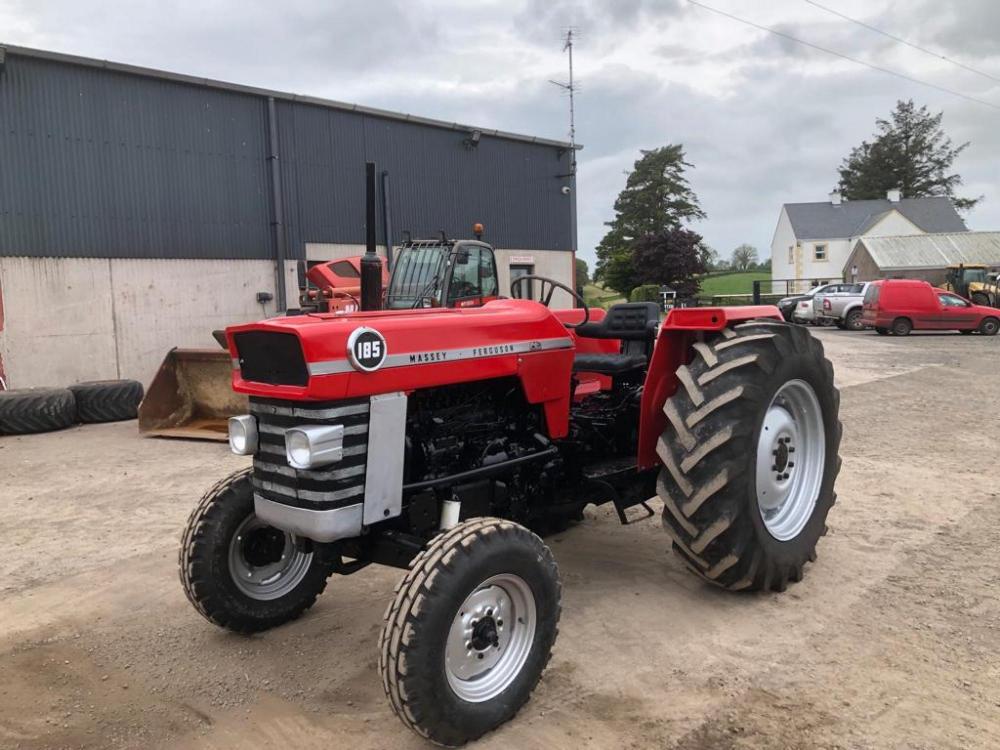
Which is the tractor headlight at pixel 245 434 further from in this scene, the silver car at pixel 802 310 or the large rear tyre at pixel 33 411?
the silver car at pixel 802 310

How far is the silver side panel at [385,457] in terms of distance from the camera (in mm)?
2844

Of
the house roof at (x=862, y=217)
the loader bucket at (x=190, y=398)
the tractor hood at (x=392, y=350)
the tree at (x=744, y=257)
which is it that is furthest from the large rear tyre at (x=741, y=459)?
the tree at (x=744, y=257)

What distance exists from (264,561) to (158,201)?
11.1 meters

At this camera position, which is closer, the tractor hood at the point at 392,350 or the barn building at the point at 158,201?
the tractor hood at the point at 392,350

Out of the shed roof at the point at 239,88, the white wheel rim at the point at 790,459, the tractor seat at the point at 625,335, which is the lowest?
the white wheel rim at the point at 790,459

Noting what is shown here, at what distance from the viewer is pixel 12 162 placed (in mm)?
11547

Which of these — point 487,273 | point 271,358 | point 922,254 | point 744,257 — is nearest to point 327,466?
point 271,358

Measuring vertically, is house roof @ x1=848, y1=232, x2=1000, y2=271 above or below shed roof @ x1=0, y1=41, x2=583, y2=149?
below

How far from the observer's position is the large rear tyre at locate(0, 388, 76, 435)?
30.6ft

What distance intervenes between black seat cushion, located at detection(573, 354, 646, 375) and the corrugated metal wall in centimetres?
1052

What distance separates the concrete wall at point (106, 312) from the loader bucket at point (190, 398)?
4078 mm

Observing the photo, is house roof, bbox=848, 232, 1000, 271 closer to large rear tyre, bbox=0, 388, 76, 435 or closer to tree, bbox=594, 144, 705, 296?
tree, bbox=594, 144, 705, 296

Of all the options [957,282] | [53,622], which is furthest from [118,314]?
[957,282]

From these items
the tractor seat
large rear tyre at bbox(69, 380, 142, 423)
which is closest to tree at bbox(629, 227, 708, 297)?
large rear tyre at bbox(69, 380, 142, 423)
